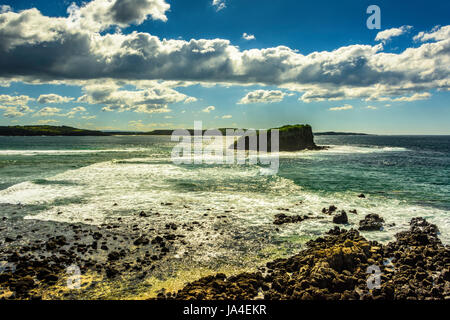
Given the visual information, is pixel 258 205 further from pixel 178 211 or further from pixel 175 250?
pixel 175 250

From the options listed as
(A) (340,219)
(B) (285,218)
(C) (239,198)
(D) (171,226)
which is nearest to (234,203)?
(C) (239,198)

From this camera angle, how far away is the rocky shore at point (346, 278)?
1014 cm

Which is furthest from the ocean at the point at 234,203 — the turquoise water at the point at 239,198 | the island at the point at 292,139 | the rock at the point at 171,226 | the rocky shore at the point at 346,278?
the island at the point at 292,139

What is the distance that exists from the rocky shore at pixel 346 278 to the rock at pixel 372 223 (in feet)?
13.0

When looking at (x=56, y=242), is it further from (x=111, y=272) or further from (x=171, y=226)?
(x=171, y=226)

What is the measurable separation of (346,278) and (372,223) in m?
9.44

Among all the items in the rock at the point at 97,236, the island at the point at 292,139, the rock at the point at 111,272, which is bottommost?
the rock at the point at 111,272

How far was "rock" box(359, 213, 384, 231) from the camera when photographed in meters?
18.6

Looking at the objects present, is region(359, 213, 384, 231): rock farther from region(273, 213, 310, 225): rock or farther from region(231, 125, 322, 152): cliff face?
region(231, 125, 322, 152): cliff face

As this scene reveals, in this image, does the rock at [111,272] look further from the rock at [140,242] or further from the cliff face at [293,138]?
the cliff face at [293,138]

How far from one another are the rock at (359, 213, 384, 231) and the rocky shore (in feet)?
13.0
